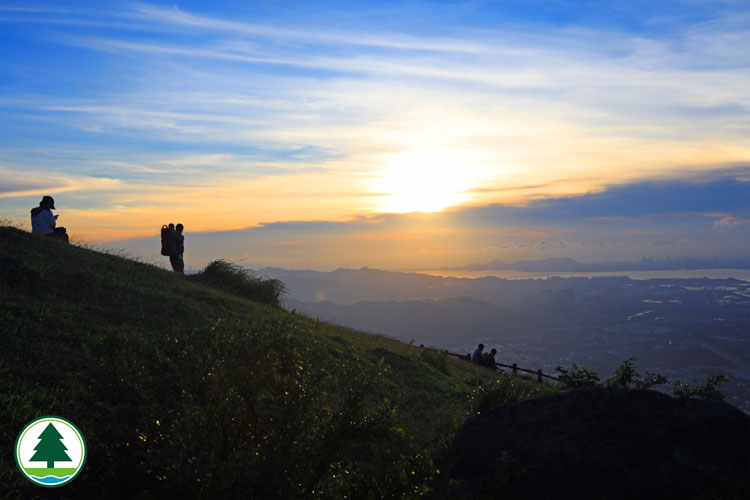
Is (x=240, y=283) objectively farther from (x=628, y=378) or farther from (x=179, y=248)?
(x=628, y=378)

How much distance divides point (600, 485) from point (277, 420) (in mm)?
4338

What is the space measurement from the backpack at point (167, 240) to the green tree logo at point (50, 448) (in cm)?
1670

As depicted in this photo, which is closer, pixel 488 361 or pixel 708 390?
pixel 708 390

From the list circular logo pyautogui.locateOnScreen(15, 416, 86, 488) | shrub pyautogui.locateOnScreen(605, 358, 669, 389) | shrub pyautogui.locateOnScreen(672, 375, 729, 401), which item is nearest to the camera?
circular logo pyautogui.locateOnScreen(15, 416, 86, 488)

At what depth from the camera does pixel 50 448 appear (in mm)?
4102

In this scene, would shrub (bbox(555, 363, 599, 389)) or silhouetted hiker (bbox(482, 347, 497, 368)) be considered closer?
shrub (bbox(555, 363, 599, 389))

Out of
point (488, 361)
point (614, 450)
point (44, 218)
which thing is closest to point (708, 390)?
point (614, 450)

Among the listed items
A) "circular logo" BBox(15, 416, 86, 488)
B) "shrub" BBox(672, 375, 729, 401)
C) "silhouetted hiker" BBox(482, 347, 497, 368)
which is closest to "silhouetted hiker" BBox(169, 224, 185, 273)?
"silhouetted hiker" BBox(482, 347, 497, 368)

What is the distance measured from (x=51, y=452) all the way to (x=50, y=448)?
4cm

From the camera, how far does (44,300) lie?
11.1 m

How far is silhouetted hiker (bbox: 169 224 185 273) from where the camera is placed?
19.8 m

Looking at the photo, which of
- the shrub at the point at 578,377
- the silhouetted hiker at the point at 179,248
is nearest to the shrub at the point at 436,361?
the shrub at the point at 578,377

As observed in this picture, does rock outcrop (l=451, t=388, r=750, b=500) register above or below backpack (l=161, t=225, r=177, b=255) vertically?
below

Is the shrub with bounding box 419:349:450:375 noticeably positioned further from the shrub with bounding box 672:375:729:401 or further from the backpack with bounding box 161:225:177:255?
the backpack with bounding box 161:225:177:255
